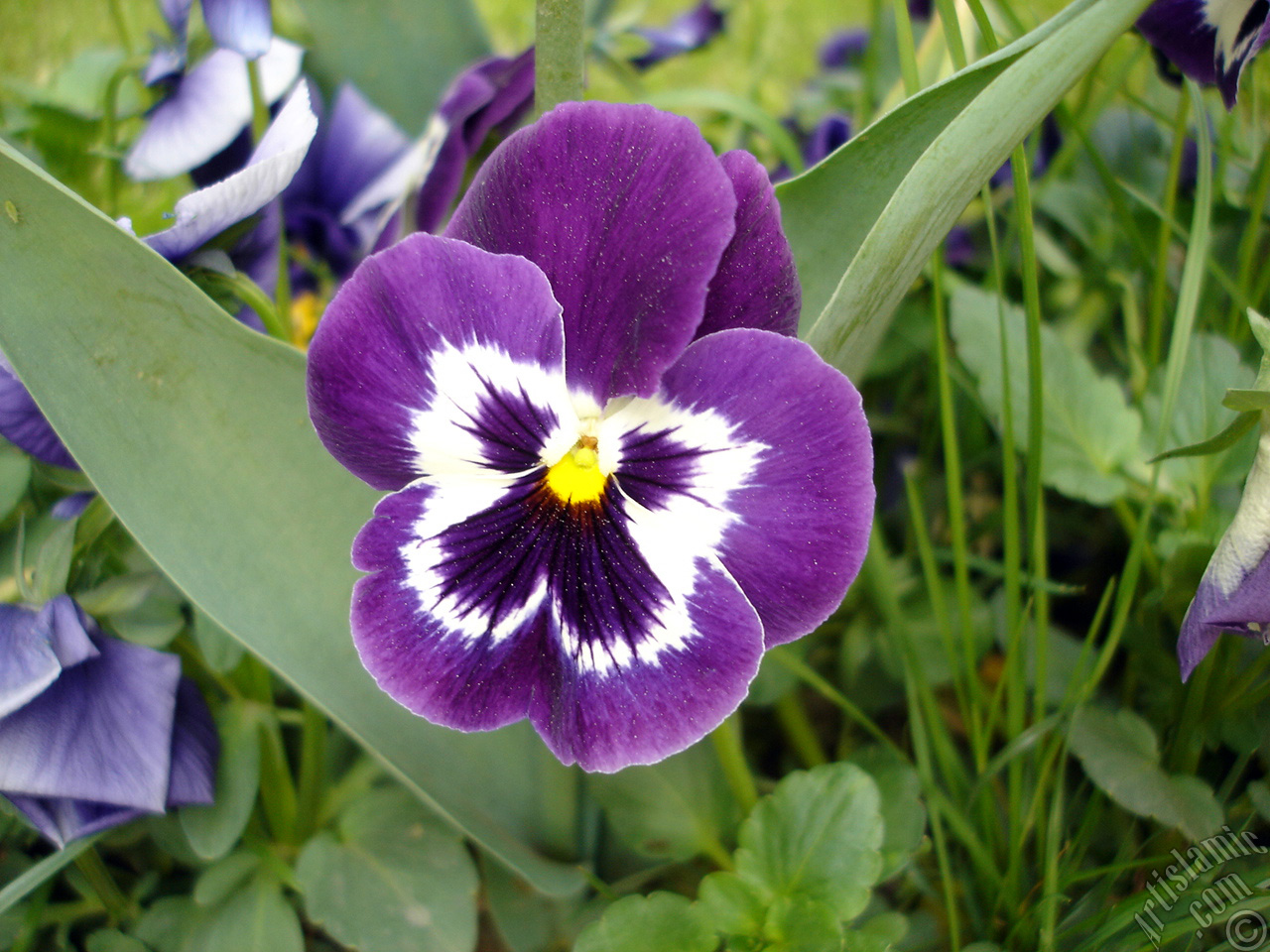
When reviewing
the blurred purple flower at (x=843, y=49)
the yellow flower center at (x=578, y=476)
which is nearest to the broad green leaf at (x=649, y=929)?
the yellow flower center at (x=578, y=476)

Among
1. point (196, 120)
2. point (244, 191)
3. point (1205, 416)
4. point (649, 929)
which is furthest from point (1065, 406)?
point (196, 120)

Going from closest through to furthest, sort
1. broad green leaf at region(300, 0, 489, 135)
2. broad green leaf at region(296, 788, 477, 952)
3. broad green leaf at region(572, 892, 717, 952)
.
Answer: broad green leaf at region(572, 892, 717, 952)
broad green leaf at region(296, 788, 477, 952)
broad green leaf at region(300, 0, 489, 135)

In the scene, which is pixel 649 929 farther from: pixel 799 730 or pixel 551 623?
pixel 799 730

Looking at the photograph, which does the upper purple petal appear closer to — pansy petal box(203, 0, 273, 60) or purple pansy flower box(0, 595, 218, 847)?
pansy petal box(203, 0, 273, 60)

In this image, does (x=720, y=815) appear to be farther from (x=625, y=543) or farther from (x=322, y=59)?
(x=322, y=59)

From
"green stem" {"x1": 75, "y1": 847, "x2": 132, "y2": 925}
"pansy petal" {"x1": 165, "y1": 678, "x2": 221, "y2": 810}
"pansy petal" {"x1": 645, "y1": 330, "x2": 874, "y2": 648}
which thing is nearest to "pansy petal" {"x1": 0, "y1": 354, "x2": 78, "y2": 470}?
"pansy petal" {"x1": 165, "y1": 678, "x2": 221, "y2": 810}

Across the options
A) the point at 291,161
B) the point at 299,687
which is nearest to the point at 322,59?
the point at 291,161

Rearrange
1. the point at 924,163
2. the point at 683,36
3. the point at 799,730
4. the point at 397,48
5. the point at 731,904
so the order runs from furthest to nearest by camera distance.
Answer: the point at 683,36
the point at 397,48
the point at 799,730
the point at 731,904
the point at 924,163
